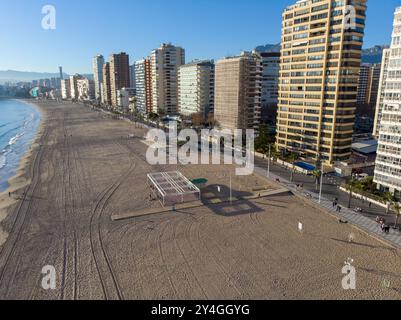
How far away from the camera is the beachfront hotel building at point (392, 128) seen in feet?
127

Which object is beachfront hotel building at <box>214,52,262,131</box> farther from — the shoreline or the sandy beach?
the shoreline

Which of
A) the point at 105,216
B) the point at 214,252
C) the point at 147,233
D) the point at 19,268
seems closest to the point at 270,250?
the point at 214,252

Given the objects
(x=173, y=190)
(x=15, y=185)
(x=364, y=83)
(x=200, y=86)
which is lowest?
(x=15, y=185)

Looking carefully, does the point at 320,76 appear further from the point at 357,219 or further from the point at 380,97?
the point at 380,97

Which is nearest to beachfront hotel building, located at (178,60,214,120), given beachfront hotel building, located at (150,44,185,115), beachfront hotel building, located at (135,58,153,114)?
beachfront hotel building, located at (150,44,185,115)

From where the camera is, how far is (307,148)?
59.8 meters

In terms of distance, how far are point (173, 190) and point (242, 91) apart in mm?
51469

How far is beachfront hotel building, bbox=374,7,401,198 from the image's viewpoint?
127 ft

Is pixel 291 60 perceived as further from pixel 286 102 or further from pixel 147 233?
pixel 147 233

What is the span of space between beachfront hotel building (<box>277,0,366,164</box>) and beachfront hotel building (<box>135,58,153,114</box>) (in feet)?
309

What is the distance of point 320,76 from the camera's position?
2156 inches

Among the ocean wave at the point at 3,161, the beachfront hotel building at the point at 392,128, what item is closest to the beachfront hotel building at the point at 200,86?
the ocean wave at the point at 3,161

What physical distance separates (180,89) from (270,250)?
4242 inches

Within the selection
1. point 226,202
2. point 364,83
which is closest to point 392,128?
point 226,202
